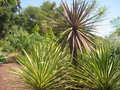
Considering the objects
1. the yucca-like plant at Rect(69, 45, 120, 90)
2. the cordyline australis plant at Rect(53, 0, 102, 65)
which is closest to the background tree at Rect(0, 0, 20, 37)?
the cordyline australis plant at Rect(53, 0, 102, 65)

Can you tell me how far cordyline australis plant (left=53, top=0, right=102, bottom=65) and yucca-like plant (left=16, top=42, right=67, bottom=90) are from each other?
35 centimetres

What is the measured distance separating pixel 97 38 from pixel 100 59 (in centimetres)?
84

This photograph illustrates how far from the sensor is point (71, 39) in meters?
2.84

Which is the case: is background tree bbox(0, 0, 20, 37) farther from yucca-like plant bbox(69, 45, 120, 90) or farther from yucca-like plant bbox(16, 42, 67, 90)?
yucca-like plant bbox(69, 45, 120, 90)

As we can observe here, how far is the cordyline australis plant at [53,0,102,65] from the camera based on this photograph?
2.83 m

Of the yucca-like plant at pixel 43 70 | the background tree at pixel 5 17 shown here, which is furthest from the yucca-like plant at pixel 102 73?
the background tree at pixel 5 17

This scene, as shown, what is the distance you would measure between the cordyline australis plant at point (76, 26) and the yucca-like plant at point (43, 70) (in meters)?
0.35

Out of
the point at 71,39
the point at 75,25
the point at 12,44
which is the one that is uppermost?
the point at 75,25

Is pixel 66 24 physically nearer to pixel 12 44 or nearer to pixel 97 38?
pixel 97 38

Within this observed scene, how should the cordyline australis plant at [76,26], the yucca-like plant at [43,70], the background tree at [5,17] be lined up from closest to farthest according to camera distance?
1. the yucca-like plant at [43,70]
2. the cordyline australis plant at [76,26]
3. the background tree at [5,17]

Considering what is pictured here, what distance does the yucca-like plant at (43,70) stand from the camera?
2375 mm

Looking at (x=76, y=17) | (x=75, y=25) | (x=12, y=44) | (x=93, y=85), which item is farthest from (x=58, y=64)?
(x=12, y=44)

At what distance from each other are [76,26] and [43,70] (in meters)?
1.29

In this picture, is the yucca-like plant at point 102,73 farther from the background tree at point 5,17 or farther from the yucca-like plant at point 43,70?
the background tree at point 5,17
